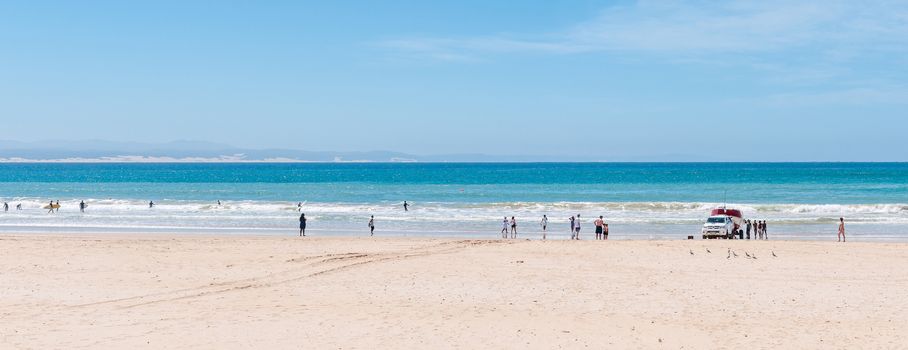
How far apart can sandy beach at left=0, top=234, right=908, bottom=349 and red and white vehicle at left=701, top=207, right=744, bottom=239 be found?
7415 millimetres

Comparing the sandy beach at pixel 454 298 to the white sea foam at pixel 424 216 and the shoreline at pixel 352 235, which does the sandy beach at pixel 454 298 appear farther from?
the white sea foam at pixel 424 216

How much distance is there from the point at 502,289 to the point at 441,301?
76.3 inches

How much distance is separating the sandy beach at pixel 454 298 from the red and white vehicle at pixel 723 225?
7415mm

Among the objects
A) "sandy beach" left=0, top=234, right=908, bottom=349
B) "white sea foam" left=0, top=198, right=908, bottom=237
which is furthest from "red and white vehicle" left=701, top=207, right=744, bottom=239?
"sandy beach" left=0, top=234, right=908, bottom=349

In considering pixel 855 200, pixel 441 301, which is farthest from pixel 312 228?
pixel 855 200

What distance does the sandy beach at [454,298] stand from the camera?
13.4m

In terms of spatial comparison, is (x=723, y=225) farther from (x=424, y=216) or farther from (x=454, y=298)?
(x=454, y=298)

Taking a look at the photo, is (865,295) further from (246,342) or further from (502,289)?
(246,342)

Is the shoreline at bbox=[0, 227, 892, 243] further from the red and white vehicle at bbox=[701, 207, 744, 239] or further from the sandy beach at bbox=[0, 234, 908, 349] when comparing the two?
the sandy beach at bbox=[0, 234, 908, 349]

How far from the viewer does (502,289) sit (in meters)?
18.2

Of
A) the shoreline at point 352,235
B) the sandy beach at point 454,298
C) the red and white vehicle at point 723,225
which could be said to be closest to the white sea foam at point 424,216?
the shoreline at point 352,235

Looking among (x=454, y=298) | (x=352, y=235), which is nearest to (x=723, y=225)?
(x=352, y=235)

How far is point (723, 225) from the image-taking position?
1369 inches

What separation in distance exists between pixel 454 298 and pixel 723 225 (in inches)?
822
